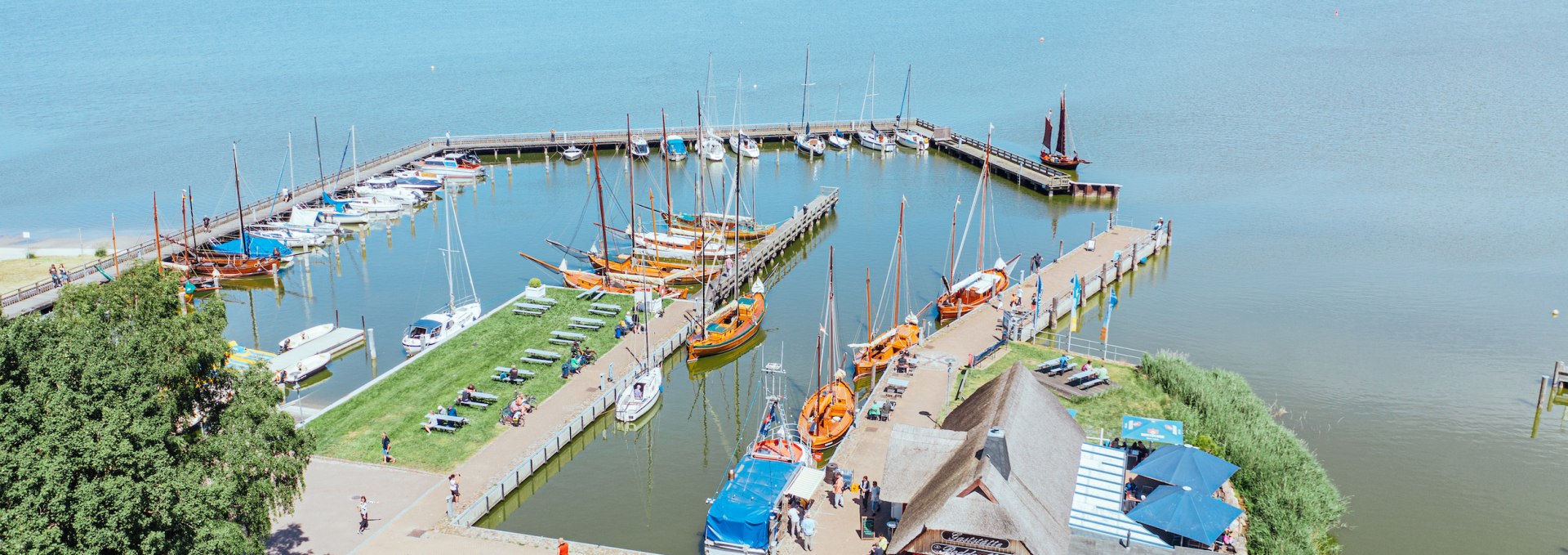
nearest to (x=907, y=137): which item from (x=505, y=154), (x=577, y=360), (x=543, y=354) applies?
(x=505, y=154)

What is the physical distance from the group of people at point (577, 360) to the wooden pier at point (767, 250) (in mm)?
9646

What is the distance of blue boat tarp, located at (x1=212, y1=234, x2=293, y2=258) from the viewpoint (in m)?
68.9

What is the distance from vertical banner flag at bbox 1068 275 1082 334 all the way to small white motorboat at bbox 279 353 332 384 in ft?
119

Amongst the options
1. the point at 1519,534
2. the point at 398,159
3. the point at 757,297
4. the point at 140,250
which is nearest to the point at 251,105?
the point at 398,159

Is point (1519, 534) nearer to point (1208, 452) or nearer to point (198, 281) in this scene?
point (1208, 452)

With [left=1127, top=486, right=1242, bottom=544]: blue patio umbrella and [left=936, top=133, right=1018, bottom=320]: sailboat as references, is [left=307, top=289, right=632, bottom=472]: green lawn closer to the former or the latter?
[left=936, top=133, right=1018, bottom=320]: sailboat

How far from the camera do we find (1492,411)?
46531mm

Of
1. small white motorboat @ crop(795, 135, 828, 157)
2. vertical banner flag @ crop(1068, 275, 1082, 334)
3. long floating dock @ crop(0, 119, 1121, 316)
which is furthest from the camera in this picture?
small white motorboat @ crop(795, 135, 828, 157)

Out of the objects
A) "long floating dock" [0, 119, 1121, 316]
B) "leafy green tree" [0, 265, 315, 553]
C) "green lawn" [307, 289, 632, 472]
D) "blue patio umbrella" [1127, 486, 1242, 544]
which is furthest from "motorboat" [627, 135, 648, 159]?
"blue patio umbrella" [1127, 486, 1242, 544]

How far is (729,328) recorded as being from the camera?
54406 mm

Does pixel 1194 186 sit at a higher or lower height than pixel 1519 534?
higher

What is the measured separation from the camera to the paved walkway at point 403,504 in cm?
3497

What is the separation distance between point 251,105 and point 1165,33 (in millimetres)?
124069

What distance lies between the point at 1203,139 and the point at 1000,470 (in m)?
74.7
